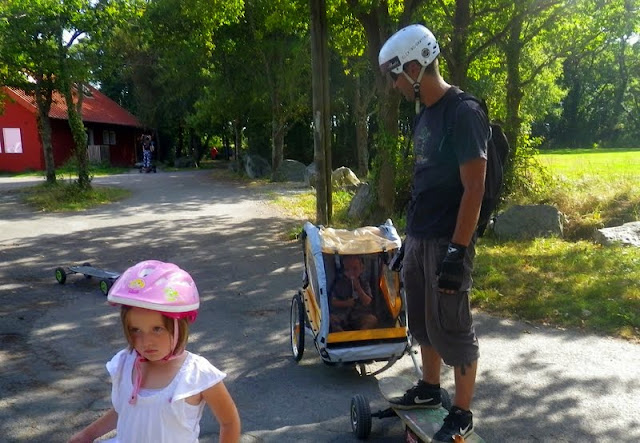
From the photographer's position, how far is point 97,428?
2.30 metres

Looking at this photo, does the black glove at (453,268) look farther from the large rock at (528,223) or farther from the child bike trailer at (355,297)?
the large rock at (528,223)

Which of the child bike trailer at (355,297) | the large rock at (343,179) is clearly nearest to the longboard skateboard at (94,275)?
the child bike trailer at (355,297)

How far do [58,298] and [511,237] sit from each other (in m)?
6.89

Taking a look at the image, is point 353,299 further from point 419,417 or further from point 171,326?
point 171,326

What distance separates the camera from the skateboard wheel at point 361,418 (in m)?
3.89

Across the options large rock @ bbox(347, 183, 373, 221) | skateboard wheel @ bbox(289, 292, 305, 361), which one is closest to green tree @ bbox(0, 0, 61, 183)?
large rock @ bbox(347, 183, 373, 221)

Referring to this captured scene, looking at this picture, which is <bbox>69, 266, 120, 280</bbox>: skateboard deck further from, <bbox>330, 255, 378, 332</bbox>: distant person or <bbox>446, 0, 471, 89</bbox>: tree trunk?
<bbox>446, 0, 471, 89</bbox>: tree trunk

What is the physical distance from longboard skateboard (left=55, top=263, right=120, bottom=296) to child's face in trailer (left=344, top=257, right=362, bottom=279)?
11.7 feet

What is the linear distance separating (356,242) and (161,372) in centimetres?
307

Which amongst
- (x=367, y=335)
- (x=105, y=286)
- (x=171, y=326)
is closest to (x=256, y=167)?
(x=105, y=286)

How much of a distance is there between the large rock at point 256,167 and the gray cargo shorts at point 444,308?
2373 cm

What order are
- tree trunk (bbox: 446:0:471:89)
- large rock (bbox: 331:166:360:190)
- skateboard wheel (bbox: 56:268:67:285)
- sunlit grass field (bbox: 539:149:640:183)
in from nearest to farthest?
1. skateboard wheel (bbox: 56:268:67:285)
2. tree trunk (bbox: 446:0:471:89)
3. sunlit grass field (bbox: 539:149:640:183)
4. large rock (bbox: 331:166:360:190)

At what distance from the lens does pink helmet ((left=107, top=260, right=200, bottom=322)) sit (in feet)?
6.69

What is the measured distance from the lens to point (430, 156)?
11.2ft
